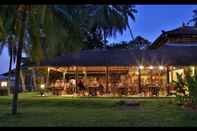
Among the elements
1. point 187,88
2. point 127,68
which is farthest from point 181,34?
point 187,88

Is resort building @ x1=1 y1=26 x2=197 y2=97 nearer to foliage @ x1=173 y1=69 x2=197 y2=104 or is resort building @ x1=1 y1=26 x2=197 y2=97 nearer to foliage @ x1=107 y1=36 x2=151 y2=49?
foliage @ x1=173 y1=69 x2=197 y2=104

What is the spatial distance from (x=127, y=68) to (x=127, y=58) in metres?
0.86

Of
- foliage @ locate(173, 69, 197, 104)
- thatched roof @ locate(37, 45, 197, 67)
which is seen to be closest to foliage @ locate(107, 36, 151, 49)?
thatched roof @ locate(37, 45, 197, 67)

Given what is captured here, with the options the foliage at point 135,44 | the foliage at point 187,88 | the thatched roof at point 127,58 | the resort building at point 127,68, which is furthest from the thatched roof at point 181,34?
the foliage at point 135,44

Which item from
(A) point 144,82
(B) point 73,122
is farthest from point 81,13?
(A) point 144,82

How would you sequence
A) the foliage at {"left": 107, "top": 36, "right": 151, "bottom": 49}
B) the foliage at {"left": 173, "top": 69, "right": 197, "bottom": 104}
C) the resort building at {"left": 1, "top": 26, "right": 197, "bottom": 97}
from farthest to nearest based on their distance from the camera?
the foliage at {"left": 107, "top": 36, "right": 151, "bottom": 49}, the resort building at {"left": 1, "top": 26, "right": 197, "bottom": 97}, the foliage at {"left": 173, "top": 69, "right": 197, "bottom": 104}

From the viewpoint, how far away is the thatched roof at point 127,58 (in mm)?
26938

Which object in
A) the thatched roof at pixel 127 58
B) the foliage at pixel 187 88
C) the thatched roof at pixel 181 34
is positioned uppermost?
the thatched roof at pixel 181 34

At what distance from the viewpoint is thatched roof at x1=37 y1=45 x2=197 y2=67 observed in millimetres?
26938

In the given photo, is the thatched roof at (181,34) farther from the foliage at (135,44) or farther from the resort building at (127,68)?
the foliage at (135,44)

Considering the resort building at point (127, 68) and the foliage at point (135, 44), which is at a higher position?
the foliage at point (135, 44)

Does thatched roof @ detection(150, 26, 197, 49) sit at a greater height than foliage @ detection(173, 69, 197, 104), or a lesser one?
greater

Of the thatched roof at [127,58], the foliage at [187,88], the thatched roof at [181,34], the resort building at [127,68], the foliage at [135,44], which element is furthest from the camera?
the foliage at [135,44]

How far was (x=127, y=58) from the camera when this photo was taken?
2792cm
